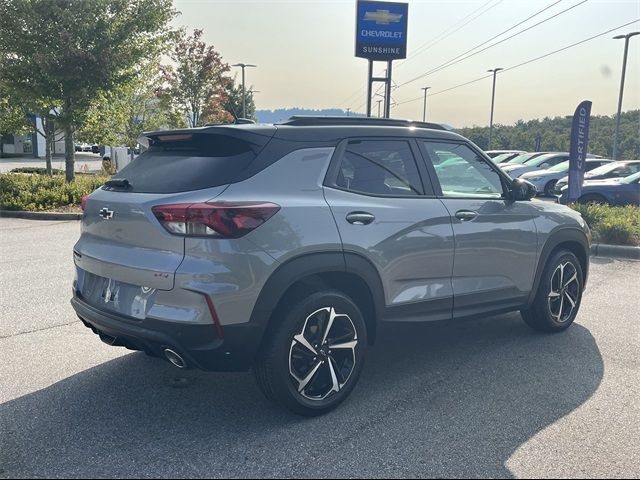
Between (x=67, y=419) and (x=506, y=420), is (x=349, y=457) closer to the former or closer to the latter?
(x=506, y=420)

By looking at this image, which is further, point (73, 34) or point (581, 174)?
point (73, 34)

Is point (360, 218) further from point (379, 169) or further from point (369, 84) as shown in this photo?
point (369, 84)

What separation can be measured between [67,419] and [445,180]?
2995 mm

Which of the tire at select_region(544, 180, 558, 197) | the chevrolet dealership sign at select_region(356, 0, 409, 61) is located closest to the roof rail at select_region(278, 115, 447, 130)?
the chevrolet dealership sign at select_region(356, 0, 409, 61)

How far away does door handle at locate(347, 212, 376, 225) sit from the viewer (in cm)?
344

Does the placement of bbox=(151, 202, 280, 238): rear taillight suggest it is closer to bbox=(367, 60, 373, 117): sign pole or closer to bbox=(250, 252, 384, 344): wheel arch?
bbox=(250, 252, 384, 344): wheel arch

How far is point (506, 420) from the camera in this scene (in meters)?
3.38

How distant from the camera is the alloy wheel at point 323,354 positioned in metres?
3.31

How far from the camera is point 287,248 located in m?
3.12

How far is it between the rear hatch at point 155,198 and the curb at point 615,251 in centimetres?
795

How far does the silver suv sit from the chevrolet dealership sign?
14.6 m

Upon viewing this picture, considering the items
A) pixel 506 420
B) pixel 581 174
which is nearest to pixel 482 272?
pixel 506 420

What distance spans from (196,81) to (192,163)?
1191 inches

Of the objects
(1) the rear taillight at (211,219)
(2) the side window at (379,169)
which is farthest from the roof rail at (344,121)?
(1) the rear taillight at (211,219)
